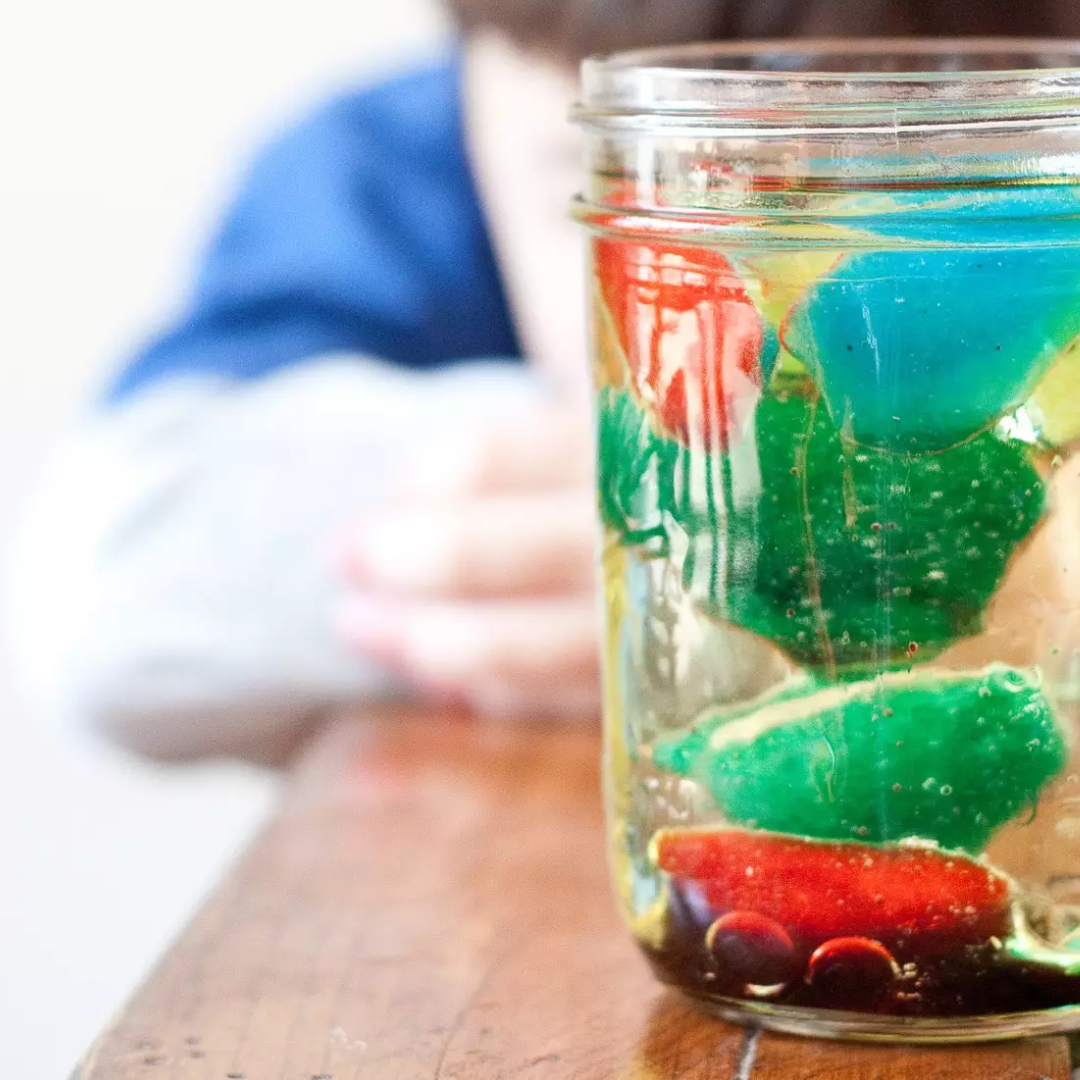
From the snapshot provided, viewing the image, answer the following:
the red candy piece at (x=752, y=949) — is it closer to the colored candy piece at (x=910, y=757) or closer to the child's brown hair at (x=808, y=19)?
the colored candy piece at (x=910, y=757)

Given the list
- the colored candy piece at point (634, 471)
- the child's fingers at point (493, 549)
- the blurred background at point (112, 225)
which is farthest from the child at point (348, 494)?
the blurred background at point (112, 225)

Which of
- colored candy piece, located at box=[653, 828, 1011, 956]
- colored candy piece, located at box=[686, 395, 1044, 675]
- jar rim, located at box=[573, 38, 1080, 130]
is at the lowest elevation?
colored candy piece, located at box=[653, 828, 1011, 956]

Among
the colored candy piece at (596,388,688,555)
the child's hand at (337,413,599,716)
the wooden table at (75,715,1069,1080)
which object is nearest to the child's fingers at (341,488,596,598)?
the child's hand at (337,413,599,716)

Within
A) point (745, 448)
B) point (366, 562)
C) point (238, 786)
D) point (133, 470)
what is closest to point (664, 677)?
point (745, 448)

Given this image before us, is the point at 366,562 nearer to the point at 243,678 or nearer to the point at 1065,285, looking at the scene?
the point at 243,678

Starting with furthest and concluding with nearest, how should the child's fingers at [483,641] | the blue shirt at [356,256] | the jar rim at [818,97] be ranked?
1. the blue shirt at [356,256]
2. the child's fingers at [483,641]
3. the jar rim at [818,97]

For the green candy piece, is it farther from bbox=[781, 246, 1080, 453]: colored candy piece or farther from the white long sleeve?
the white long sleeve

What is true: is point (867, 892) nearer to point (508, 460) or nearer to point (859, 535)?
point (859, 535)
